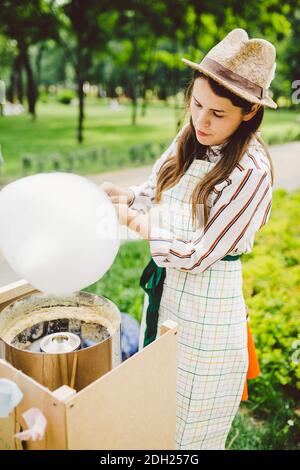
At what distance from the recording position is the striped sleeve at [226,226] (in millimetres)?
1438

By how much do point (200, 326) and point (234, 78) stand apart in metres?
0.90

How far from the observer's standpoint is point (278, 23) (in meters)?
11.1

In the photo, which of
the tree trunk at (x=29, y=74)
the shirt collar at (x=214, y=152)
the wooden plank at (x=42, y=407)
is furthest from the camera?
the tree trunk at (x=29, y=74)

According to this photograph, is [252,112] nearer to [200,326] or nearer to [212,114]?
[212,114]

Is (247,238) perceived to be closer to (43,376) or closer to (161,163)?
(161,163)

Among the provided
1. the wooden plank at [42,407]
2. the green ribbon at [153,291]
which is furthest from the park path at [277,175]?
the wooden plank at [42,407]

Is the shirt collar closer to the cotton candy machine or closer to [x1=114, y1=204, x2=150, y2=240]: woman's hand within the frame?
[x1=114, y1=204, x2=150, y2=240]: woman's hand

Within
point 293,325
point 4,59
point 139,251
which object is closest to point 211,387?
point 293,325

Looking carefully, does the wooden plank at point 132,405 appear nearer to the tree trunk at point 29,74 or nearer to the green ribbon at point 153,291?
the green ribbon at point 153,291

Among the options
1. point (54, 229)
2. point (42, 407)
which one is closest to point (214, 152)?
point (54, 229)

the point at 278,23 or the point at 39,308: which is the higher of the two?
the point at 278,23

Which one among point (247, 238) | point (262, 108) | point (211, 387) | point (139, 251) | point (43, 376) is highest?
point (262, 108)

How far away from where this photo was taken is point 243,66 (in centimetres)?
143

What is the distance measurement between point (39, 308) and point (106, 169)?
7.75 m
